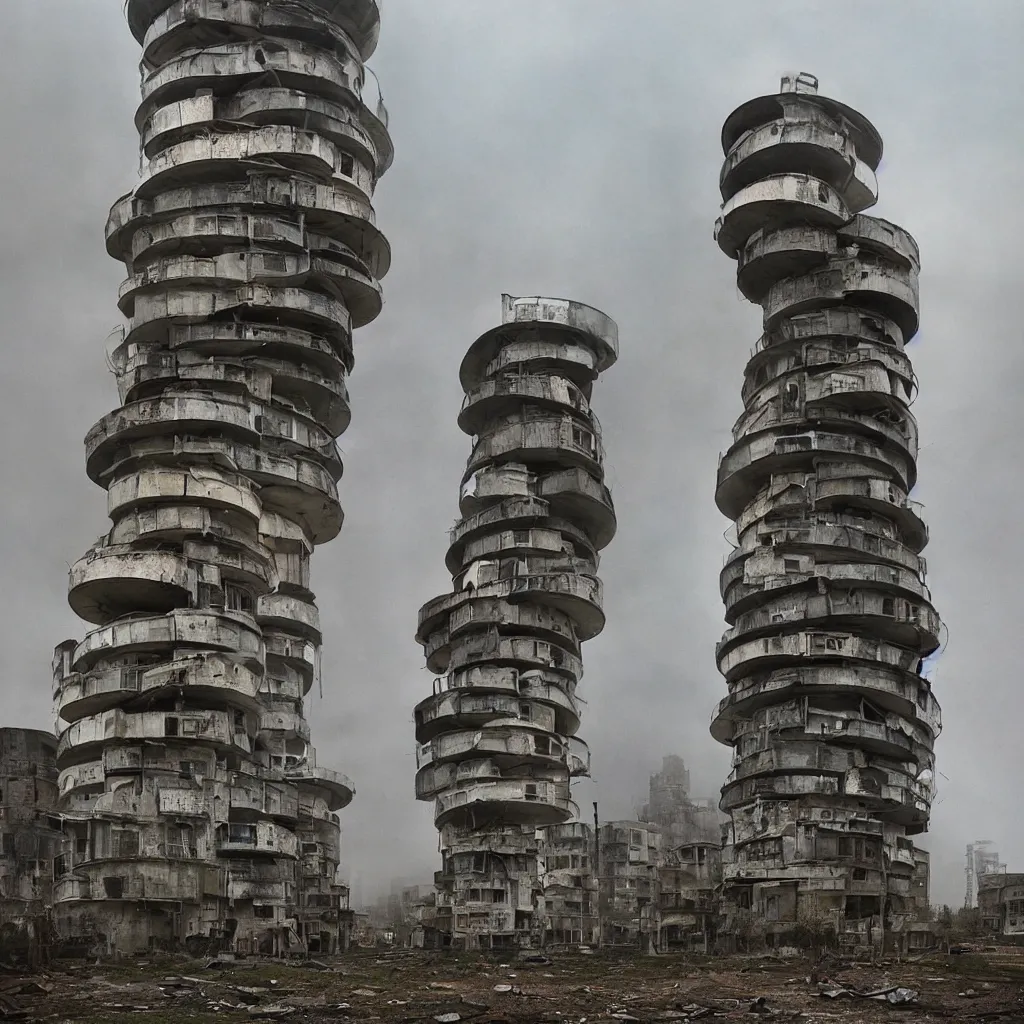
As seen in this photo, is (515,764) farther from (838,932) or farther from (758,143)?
(758,143)

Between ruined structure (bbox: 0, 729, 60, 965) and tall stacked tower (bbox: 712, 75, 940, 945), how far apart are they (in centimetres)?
3359

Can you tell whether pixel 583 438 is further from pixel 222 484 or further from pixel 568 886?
pixel 568 886

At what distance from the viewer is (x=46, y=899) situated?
77562mm

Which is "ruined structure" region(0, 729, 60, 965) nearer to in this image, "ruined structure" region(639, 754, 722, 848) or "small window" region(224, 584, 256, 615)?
"small window" region(224, 584, 256, 615)

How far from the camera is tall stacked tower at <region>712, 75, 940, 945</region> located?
89.4 m

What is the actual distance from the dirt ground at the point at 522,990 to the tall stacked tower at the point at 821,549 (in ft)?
48.9

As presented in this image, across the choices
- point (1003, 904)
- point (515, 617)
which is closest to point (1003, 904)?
point (1003, 904)

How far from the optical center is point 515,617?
327 feet

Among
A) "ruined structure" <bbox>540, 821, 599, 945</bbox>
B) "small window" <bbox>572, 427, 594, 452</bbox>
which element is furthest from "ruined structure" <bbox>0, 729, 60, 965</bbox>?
"small window" <bbox>572, 427, 594, 452</bbox>

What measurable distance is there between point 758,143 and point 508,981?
196 ft

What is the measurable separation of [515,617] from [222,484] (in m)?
19.3

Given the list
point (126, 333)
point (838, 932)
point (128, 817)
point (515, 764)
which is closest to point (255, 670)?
point (128, 817)

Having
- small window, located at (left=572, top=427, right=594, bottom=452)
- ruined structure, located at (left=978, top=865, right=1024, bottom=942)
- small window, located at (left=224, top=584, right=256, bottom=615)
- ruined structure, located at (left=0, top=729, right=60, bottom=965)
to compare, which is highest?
small window, located at (left=572, top=427, right=594, bottom=452)

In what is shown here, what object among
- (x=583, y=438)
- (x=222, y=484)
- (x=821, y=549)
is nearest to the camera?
(x=222, y=484)
